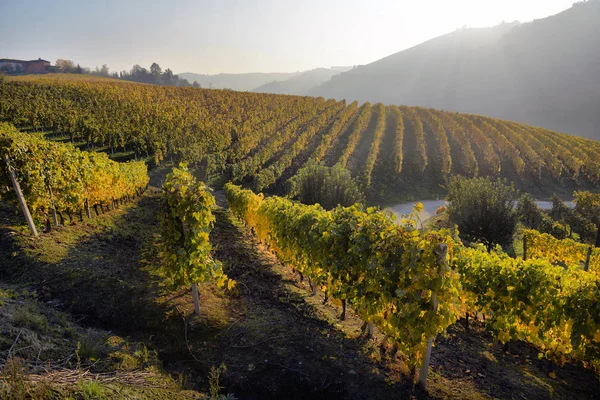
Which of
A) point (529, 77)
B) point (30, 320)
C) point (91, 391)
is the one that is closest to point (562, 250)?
point (91, 391)

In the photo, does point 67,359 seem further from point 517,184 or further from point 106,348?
point 517,184

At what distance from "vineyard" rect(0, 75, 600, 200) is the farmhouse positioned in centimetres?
9036

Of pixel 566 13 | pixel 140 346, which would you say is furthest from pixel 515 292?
pixel 566 13

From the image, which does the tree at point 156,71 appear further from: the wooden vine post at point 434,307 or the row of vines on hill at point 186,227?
the wooden vine post at point 434,307

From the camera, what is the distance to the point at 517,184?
40.5 meters

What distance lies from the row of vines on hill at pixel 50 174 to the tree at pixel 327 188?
16566 mm

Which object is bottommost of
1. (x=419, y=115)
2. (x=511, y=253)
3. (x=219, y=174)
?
(x=511, y=253)

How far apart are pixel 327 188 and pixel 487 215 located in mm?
12297

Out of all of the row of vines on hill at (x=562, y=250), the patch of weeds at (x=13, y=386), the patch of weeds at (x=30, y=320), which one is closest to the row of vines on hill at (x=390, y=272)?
the patch of weeds at (x=13, y=386)

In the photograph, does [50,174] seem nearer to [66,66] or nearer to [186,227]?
[186,227]

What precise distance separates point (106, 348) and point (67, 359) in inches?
46.5

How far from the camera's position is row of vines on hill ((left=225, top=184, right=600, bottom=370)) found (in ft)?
17.0

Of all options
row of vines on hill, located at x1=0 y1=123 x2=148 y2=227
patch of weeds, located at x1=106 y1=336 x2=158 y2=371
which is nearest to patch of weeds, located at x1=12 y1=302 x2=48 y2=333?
patch of weeds, located at x1=106 y1=336 x2=158 y2=371

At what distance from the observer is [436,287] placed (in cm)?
498
